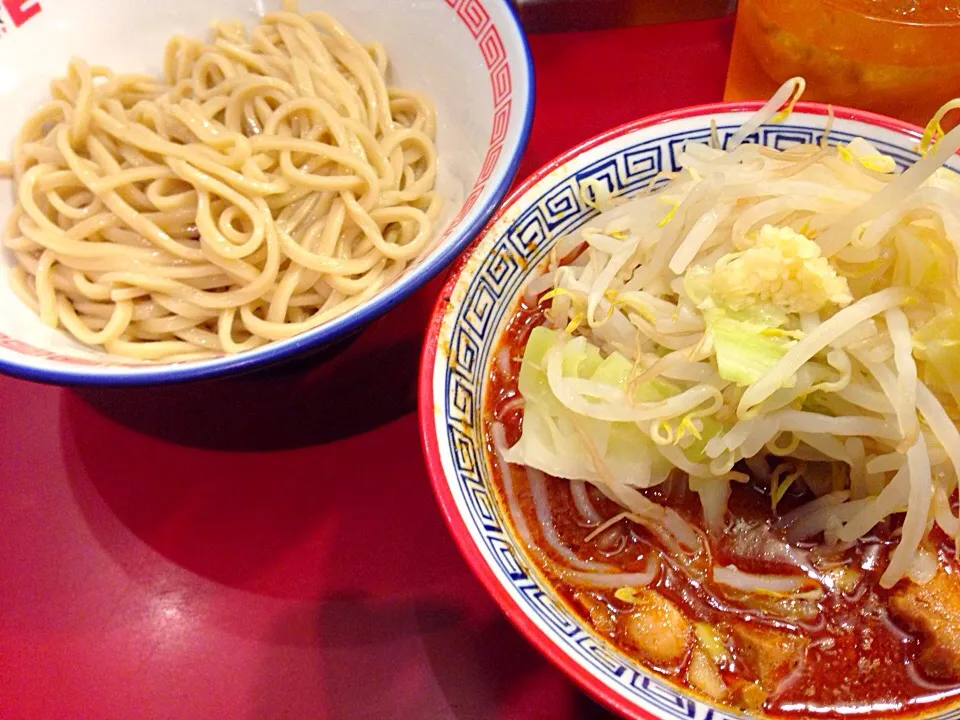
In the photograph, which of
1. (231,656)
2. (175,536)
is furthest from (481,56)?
(231,656)

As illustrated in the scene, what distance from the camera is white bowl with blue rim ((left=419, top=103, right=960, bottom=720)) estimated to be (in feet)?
3.01

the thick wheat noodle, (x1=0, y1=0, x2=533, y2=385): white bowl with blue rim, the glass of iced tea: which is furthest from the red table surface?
the glass of iced tea

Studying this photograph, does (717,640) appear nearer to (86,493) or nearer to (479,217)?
(479,217)

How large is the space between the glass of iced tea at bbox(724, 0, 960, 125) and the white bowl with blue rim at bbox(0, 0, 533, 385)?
1.92ft

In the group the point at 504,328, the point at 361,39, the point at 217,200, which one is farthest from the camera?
the point at 361,39

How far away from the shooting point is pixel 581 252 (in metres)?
1.36

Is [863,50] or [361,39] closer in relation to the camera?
[863,50]

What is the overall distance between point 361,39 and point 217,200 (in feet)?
1.93

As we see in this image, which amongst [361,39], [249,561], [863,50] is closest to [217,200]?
[361,39]

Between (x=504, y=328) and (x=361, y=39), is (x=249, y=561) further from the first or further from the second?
(x=361, y=39)

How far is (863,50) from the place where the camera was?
57.8 inches

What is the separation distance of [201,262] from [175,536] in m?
0.52

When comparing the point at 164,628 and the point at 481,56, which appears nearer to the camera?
the point at 164,628

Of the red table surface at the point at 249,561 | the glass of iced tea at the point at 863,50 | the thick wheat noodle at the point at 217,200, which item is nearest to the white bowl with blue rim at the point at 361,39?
the thick wheat noodle at the point at 217,200
